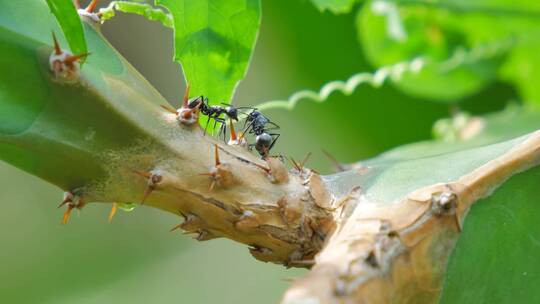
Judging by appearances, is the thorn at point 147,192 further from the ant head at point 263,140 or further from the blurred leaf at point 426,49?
the blurred leaf at point 426,49

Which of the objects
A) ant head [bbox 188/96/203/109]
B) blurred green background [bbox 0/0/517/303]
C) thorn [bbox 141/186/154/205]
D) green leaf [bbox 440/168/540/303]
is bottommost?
green leaf [bbox 440/168/540/303]

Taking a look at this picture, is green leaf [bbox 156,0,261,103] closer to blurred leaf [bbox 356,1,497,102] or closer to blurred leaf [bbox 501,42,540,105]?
blurred leaf [bbox 356,1,497,102]

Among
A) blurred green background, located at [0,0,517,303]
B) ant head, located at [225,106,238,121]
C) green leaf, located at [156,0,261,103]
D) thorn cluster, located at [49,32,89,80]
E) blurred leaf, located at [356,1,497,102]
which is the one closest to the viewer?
thorn cluster, located at [49,32,89,80]

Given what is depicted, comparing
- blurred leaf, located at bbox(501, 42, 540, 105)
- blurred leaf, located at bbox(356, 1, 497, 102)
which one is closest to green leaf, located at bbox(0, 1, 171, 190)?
blurred leaf, located at bbox(356, 1, 497, 102)

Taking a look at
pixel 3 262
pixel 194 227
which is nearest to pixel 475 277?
pixel 194 227

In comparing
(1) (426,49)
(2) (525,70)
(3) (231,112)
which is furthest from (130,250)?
(3) (231,112)
